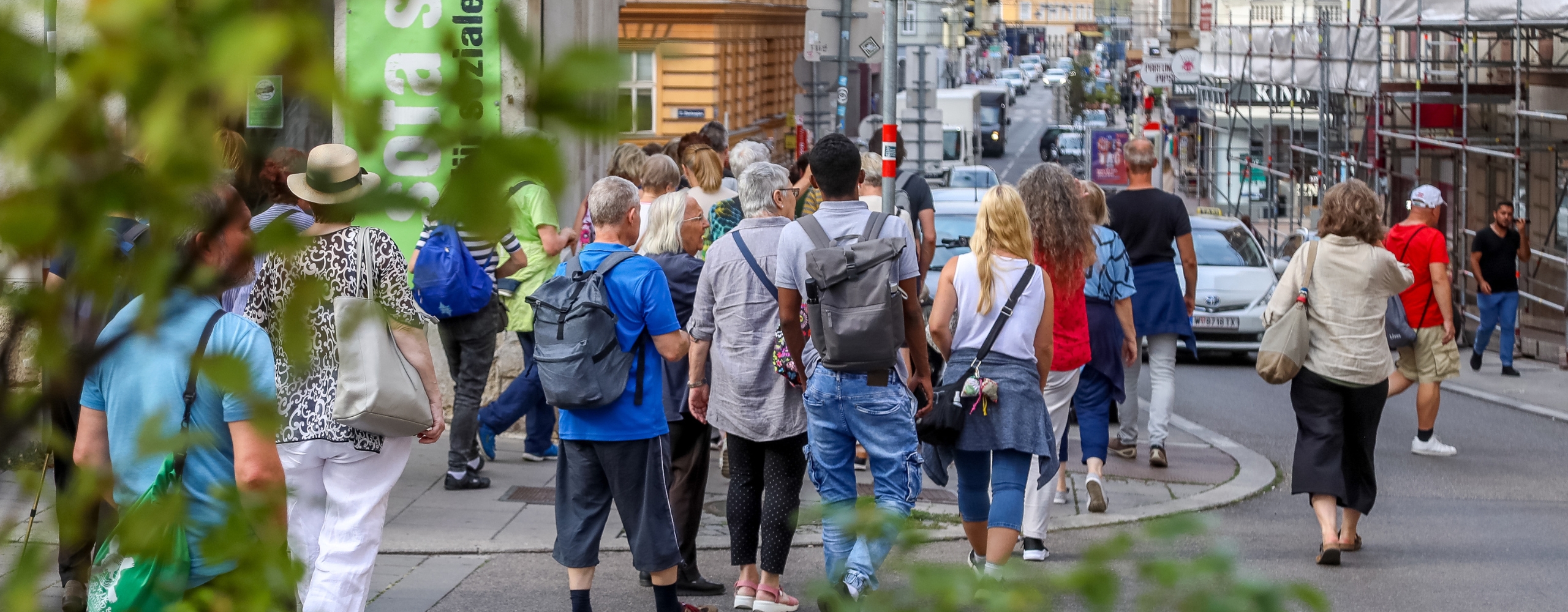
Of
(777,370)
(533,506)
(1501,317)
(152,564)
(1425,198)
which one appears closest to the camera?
(152,564)

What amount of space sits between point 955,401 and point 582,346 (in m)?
1.36

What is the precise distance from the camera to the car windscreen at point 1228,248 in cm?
1622

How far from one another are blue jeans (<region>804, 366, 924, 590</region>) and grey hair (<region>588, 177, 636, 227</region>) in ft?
2.78

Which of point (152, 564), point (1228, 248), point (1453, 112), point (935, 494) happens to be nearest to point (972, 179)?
point (1453, 112)

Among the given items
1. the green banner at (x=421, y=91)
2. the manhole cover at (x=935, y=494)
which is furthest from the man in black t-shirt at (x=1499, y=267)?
the green banner at (x=421, y=91)

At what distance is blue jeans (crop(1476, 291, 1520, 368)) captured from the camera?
15336mm

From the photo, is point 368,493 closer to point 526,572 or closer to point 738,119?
point 526,572

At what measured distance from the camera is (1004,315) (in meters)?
5.62

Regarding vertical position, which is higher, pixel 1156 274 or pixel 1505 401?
pixel 1156 274

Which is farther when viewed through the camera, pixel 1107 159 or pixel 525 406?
pixel 1107 159

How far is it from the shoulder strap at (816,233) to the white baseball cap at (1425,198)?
18.1 ft

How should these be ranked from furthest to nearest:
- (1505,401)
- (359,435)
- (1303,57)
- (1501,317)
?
(1303,57)
(1501,317)
(1505,401)
(359,435)

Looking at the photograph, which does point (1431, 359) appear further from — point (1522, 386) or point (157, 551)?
point (157, 551)

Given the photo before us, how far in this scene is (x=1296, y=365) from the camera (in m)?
6.68
